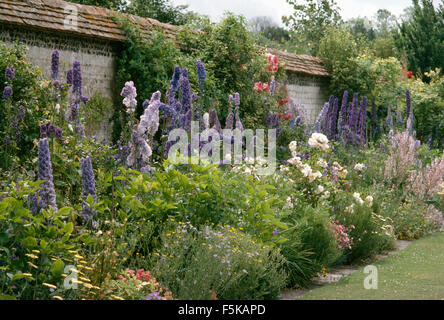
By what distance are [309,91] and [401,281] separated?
8.34 metres

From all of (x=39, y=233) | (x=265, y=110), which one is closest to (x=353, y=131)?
(x=265, y=110)

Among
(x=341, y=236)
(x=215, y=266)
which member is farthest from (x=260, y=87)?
(x=215, y=266)

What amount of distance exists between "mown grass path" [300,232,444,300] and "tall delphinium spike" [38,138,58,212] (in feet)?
7.34

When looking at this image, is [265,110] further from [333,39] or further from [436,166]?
[333,39]

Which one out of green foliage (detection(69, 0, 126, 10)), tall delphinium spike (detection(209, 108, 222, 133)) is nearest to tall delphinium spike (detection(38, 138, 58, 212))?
tall delphinium spike (detection(209, 108, 222, 133))

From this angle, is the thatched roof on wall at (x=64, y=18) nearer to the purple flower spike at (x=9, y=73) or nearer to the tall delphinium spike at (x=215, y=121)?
the purple flower spike at (x=9, y=73)

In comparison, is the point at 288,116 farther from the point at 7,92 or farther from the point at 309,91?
the point at 7,92

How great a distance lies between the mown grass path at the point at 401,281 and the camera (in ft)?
14.7

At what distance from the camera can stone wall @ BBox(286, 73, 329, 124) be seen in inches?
481

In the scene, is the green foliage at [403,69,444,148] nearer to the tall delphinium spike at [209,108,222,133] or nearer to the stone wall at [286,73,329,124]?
the stone wall at [286,73,329,124]

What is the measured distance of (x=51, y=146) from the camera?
4.36 meters

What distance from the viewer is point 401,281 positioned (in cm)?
510
